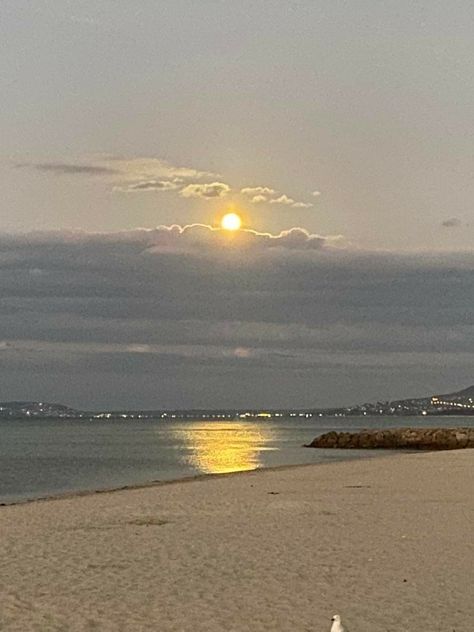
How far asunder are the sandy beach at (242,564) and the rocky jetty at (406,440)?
56264 mm

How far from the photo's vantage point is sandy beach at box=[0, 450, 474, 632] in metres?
11.5

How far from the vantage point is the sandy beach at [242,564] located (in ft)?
37.7

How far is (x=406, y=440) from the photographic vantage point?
3359 inches

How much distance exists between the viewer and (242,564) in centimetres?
1509

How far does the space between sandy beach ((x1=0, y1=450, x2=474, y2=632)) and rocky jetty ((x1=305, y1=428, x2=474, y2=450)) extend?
5626 cm

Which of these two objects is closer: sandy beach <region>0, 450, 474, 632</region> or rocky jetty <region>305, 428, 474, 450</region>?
sandy beach <region>0, 450, 474, 632</region>

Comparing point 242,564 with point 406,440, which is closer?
point 242,564

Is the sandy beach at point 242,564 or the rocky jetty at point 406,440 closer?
the sandy beach at point 242,564

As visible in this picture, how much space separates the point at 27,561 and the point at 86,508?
371 inches

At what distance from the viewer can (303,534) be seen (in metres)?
18.3

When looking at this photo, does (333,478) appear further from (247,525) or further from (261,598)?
(261,598)

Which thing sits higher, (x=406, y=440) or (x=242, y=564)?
(x=406, y=440)

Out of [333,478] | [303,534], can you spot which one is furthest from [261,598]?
[333,478]

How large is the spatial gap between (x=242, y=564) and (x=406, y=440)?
7203 centimetres
